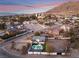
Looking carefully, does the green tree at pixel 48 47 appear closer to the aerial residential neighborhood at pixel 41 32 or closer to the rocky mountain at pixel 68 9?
the aerial residential neighborhood at pixel 41 32

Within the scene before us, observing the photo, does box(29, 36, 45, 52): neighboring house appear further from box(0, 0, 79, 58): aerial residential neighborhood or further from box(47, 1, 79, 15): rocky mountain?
box(47, 1, 79, 15): rocky mountain

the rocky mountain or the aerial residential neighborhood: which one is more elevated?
the rocky mountain

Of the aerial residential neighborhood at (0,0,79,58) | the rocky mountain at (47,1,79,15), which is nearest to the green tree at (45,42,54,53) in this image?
the aerial residential neighborhood at (0,0,79,58)

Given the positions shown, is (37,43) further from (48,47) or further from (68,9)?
(68,9)

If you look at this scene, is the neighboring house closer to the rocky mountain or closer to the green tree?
the green tree

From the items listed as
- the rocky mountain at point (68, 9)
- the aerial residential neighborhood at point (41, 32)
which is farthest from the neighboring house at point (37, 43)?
the rocky mountain at point (68, 9)

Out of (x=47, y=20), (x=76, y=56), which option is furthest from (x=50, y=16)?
(x=76, y=56)

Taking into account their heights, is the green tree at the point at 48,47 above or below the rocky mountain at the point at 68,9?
below

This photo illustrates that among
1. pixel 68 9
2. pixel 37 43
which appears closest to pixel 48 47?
pixel 37 43

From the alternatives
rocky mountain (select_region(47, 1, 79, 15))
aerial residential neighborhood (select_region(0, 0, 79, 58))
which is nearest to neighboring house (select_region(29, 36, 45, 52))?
aerial residential neighborhood (select_region(0, 0, 79, 58))
